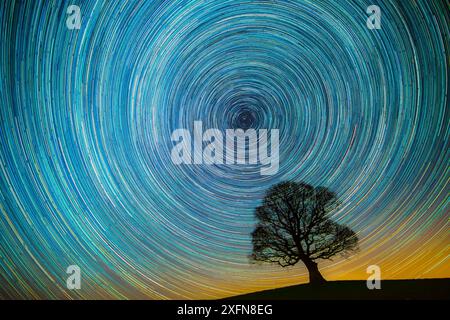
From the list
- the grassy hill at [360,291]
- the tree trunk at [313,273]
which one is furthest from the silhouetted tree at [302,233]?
the grassy hill at [360,291]

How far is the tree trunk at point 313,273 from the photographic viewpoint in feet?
15.1

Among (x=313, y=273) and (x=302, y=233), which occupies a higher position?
(x=302, y=233)

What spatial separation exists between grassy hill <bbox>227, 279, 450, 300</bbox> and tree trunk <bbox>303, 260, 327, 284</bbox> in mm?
73

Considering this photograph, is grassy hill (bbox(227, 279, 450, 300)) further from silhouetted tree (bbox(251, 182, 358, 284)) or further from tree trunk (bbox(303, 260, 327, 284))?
silhouetted tree (bbox(251, 182, 358, 284))

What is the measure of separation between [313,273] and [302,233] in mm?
533

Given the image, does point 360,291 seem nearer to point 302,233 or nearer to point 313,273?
point 313,273

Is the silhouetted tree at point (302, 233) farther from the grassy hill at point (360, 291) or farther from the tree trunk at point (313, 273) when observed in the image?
the grassy hill at point (360, 291)

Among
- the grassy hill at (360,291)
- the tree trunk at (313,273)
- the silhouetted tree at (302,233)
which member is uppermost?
the silhouetted tree at (302,233)

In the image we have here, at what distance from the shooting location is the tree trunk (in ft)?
15.1

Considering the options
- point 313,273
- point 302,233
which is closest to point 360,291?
point 313,273

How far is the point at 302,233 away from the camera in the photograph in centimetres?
468

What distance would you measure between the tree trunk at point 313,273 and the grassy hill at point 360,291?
73mm
